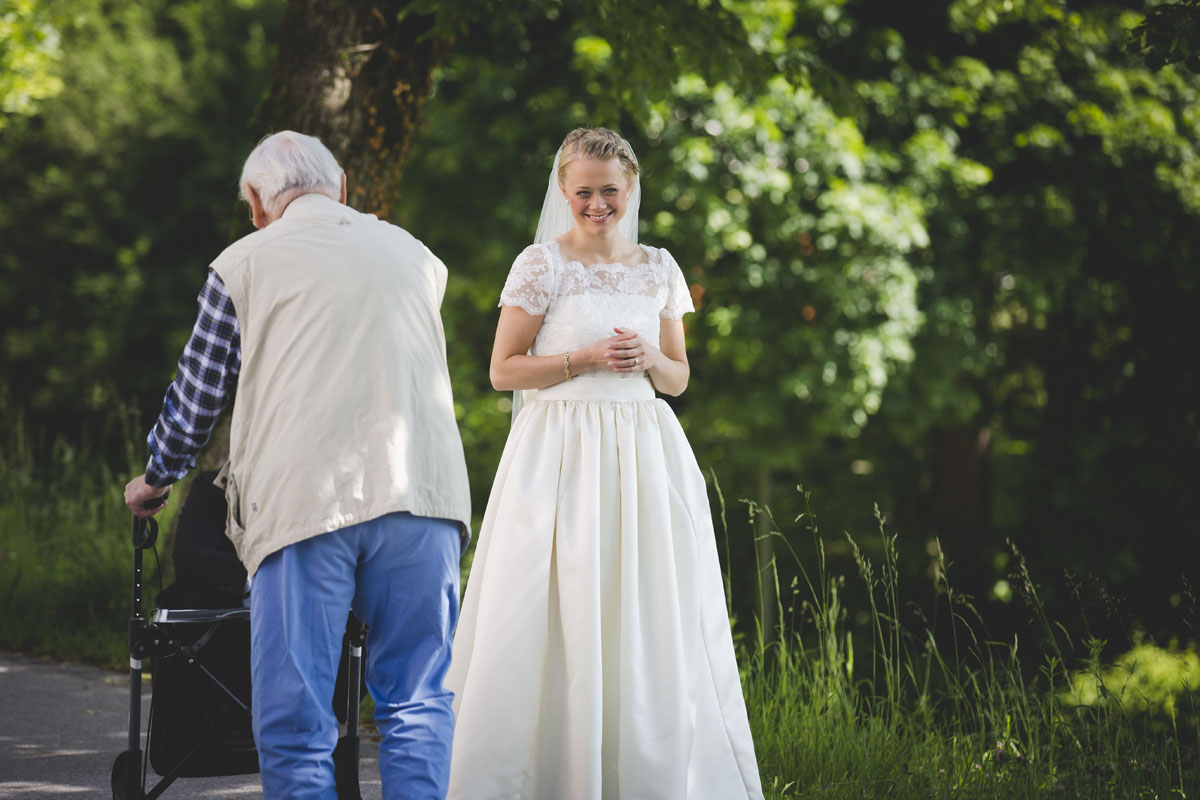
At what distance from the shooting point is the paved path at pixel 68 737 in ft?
12.7

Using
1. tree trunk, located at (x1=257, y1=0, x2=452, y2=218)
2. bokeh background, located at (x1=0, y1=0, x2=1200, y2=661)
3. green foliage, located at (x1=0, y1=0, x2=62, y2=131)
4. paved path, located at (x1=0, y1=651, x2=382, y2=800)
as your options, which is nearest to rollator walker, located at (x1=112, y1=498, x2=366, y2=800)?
paved path, located at (x1=0, y1=651, x2=382, y2=800)

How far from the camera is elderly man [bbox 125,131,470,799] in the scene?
2.68m

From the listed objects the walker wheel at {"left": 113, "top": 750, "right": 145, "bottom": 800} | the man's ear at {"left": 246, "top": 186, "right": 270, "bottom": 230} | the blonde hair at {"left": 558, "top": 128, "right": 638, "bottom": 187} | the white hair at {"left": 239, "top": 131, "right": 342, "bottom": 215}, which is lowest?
the walker wheel at {"left": 113, "top": 750, "right": 145, "bottom": 800}

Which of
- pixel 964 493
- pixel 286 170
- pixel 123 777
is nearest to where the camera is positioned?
pixel 286 170

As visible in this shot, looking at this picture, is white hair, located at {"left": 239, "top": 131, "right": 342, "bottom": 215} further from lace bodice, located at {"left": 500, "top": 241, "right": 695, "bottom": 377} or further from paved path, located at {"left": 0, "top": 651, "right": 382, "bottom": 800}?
paved path, located at {"left": 0, "top": 651, "right": 382, "bottom": 800}

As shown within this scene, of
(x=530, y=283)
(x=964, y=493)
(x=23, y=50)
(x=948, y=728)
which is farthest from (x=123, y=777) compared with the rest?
(x=964, y=493)

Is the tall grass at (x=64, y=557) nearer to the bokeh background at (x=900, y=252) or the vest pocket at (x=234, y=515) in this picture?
the bokeh background at (x=900, y=252)

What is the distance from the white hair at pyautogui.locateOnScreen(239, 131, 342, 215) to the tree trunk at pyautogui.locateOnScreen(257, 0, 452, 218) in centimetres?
269

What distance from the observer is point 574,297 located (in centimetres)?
355

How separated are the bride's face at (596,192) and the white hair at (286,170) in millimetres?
838

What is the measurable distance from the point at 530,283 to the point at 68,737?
8.64ft

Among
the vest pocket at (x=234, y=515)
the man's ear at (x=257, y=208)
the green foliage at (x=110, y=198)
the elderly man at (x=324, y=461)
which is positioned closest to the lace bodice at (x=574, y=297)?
the elderly man at (x=324, y=461)

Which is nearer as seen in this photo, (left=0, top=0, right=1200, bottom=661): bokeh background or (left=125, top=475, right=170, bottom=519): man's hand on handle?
(left=125, top=475, right=170, bottom=519): man's hand on handle

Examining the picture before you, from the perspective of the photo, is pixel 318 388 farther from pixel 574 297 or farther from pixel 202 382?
pixel 574 297
